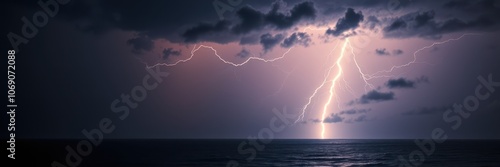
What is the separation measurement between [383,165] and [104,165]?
35.3 metres

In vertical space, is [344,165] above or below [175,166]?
below

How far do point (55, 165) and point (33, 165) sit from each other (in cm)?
224

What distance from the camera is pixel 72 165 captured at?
52969mm

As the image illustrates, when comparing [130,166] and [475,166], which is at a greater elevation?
[130,166]

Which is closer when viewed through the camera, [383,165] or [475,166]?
[475,166]

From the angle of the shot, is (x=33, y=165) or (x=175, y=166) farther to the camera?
(x=175, y=166)

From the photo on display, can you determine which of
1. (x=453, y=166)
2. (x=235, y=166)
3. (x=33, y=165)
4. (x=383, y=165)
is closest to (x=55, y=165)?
(x=33, y=165)

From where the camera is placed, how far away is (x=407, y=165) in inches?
2228

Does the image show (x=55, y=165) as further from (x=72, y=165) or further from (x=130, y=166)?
(x=130, y=166)

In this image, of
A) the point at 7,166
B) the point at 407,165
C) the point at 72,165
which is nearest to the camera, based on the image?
the point at 7,166

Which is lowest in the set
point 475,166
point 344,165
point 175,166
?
point 475,166

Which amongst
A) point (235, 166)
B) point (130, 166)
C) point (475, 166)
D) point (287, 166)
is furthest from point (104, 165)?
point (475, 166)

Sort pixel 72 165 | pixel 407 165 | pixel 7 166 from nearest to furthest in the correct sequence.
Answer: pixel 7 166
pixel 72 165
pixel 407 165

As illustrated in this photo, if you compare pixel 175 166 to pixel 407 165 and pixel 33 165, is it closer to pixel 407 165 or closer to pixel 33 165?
pixel 33 165
